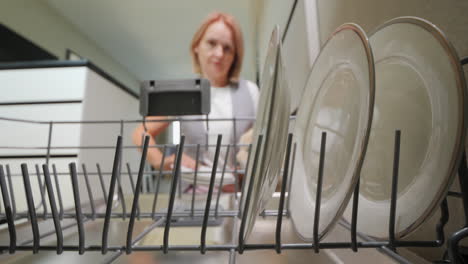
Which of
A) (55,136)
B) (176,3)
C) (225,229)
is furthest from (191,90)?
(176,3)

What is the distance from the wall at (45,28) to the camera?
220 centimetres

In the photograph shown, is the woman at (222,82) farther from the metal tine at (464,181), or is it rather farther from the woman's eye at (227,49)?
the metal tine at (464,181)

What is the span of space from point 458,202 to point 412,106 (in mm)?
101

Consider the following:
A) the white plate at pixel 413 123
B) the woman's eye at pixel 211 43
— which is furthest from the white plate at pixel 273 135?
the woman's eye at pixel 211 43

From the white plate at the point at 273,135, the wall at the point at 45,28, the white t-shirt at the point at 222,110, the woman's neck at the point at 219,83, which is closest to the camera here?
the white plate at the point at 273,135

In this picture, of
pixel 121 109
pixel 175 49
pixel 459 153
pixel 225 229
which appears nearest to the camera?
pixel 459 153

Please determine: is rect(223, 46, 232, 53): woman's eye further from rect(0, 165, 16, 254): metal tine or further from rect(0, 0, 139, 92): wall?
rect(0, 0, 139, 92): wall

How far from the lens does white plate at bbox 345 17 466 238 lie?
0.18 m

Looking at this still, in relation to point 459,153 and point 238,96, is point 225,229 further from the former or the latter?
point 238,96

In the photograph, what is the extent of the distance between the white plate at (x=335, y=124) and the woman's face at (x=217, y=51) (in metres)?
0.68

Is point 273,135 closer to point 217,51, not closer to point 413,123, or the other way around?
point 413,123

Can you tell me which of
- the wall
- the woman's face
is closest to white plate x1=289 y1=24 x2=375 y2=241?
the woman's face

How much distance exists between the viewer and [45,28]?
2617mm

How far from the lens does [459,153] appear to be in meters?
0.16
